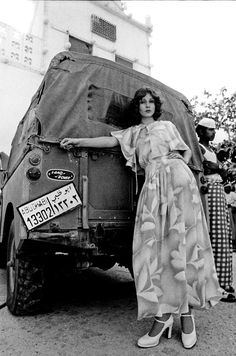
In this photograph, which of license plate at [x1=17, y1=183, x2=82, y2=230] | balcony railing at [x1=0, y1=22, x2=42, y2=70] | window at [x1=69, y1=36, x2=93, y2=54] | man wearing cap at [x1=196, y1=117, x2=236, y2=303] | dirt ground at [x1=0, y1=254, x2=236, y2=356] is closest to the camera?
dirt ground at [x1=0, y1=254, x2=236, y2=356]

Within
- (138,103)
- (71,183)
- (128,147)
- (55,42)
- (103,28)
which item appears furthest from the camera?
(103,28)

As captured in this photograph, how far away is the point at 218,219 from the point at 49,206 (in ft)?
6.38

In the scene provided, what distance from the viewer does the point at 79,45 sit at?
43.9 feet

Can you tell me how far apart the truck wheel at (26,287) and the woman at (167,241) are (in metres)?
0.94

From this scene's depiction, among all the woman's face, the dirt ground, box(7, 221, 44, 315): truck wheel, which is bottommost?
the dirt ground

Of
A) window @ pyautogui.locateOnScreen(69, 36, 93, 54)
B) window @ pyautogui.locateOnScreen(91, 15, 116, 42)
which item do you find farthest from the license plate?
window @ pyautogui.locateOnScreen(91, 15, 116, 42)

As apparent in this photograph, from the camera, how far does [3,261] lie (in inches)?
203

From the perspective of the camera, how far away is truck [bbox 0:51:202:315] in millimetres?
2482

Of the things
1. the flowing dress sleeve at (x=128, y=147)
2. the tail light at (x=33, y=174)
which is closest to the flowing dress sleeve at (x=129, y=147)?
the flowing dress sleeve at (x=128, y=147)

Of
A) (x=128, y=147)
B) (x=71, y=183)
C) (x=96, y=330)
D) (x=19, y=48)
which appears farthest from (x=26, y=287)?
(x=19, y=48)

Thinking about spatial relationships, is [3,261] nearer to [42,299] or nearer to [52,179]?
[42,299]

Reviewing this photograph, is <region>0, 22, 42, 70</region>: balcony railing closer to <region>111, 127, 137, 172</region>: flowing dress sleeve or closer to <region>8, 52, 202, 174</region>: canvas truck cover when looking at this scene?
<region>8, 52, 202, 174</region>: canvas truck cover

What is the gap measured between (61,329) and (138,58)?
1399 centimetres

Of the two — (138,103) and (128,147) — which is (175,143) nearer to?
(128,147)
